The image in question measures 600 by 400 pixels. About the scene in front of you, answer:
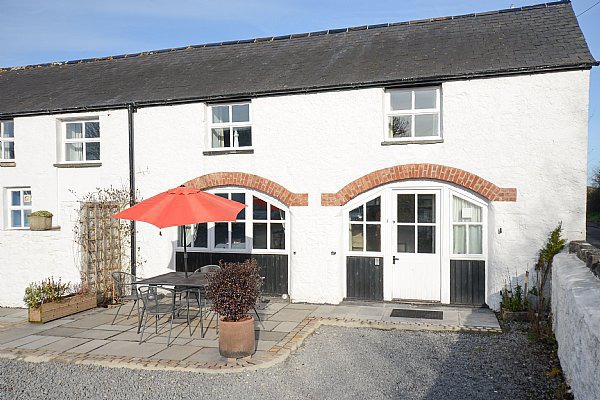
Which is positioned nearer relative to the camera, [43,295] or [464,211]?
[464,211]

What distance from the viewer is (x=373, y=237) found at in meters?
9.90

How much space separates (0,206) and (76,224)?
9.57 feet

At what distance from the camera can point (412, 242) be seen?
380 inches

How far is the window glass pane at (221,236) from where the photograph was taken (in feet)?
35.7

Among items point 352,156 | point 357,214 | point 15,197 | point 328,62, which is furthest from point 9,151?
point 357,214

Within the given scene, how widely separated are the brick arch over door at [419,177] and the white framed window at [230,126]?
2374mm

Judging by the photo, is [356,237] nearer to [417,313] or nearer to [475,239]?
[417,313]

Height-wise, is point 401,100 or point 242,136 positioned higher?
point 401,100

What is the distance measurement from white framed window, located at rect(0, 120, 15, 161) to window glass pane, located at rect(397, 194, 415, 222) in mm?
10121

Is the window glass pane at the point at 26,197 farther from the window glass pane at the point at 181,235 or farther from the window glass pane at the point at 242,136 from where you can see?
the window glass pane at the point at 242,136

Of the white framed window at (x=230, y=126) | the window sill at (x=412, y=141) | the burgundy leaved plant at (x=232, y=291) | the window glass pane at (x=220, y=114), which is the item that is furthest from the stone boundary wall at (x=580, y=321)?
the window glass pane at (x=220, y=114)

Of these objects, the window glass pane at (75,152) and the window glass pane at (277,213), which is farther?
the window glass pane at (75,152)

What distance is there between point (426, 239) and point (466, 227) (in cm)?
80

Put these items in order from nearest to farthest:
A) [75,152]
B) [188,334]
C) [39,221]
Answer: [188,334]
[39,221]
[75,152]
